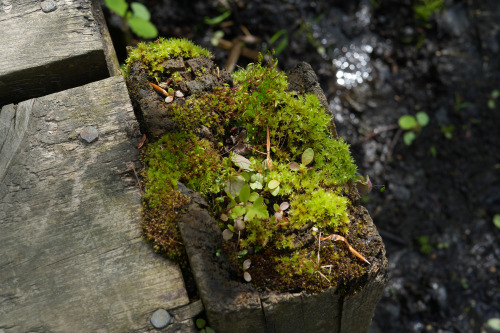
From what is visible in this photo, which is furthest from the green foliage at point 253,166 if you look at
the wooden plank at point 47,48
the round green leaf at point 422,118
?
the round green leaf at point 422,118

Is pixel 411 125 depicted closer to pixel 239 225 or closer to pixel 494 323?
pixel 494 323

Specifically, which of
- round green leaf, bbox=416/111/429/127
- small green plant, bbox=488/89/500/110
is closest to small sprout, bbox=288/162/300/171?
round green leaf, bbox=416/111/429/127

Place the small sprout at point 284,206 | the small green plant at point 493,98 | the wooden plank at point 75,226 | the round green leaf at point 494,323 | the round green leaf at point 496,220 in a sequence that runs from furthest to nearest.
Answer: the small green plant at point 493,98 < the round green leaf at point 496,220 < the round green leaf at point 494,323 < the small sprout at point 284,206 < the wooden plank at point 75,226

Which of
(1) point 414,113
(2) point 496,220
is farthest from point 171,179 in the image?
(2) point 496,220

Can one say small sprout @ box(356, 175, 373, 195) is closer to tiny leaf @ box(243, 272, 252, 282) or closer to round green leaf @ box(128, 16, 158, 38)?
tiny leaf @ box(243, 272, 252, 282)

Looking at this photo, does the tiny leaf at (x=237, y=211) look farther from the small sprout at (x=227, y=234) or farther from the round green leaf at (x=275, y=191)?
the round green leaf at (x=275, y=191)

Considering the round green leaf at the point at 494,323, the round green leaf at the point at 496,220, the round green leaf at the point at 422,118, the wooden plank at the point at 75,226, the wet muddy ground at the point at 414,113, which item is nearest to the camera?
the wooden plank at the point at 75,226

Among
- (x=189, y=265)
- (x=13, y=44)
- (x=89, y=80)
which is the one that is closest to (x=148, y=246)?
(x=189, y=265)
